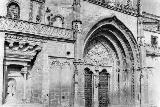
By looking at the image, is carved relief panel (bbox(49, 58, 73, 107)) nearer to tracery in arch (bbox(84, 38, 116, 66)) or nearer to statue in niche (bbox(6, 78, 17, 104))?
statue in niche (bbox(6, 78, 17, 104))

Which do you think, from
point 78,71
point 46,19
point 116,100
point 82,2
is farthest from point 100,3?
point 116,100

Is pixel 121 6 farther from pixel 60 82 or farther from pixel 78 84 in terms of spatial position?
pixel 60 82

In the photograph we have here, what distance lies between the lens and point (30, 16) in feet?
61.6

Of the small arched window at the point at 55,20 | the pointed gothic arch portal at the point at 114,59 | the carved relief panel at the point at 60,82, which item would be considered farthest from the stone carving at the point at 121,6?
the carved relief panel at the point at 60,82

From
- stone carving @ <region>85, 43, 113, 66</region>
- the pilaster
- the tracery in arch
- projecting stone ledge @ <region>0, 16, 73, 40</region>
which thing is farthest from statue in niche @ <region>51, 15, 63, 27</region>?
stone carving @ <region>85, 43, 113, 66</region>

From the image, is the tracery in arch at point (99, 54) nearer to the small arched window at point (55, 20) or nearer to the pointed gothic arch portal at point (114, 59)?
the pointed gothic arch portal at point (114, 59)

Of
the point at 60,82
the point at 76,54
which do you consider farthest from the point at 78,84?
the point at 76,54

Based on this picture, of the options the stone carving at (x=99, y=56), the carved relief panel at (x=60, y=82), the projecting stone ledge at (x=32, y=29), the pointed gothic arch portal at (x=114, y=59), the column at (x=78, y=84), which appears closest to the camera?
the projecting stone ledge at (x=32, y=29)

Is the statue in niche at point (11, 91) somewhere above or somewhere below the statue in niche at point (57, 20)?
below

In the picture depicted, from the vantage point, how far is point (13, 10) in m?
18.5

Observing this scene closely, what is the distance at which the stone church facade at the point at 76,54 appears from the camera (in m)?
16.5

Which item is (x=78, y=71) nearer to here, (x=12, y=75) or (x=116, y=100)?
(x=12, y=75)

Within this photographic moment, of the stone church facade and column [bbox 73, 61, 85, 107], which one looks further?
column [bbox 73, 61, 85, 107]

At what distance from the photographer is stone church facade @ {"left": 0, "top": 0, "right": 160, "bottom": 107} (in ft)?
54.1
